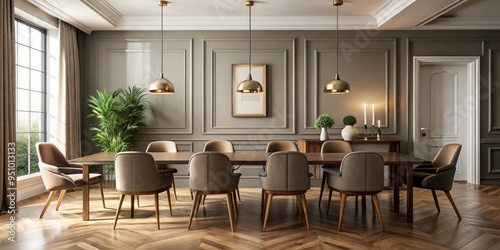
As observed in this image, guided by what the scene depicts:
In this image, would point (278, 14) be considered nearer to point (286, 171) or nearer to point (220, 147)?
point (220, 147)

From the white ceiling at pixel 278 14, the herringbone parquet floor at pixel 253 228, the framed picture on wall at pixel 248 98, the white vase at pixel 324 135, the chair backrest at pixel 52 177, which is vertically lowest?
the herringbone parquet floor at pixel 253 228

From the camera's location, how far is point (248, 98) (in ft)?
19.7

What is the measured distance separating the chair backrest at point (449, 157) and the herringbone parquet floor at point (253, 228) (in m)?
0.57

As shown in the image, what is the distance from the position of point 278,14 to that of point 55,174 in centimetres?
399

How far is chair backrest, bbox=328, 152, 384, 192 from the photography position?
3.34 m

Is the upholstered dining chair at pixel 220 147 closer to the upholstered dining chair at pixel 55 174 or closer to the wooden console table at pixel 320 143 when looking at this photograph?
the wooden console table at pixel 320 143

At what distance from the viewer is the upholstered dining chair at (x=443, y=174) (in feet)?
12.6

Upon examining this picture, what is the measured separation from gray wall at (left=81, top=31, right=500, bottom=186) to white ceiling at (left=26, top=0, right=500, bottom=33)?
175mm

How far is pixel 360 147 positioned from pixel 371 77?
1.38 m

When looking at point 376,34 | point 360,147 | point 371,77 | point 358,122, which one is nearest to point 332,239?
point 360,147

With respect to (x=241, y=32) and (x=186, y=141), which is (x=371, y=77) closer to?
(x=241, y=32)

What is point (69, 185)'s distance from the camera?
12.3 ft

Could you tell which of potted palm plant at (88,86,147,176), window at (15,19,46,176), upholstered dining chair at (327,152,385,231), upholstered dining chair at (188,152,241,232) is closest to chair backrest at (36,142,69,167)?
window at (15,19,46,176)

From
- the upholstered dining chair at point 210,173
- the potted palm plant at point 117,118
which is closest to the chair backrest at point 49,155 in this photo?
the potted palm plant at point 117,118
